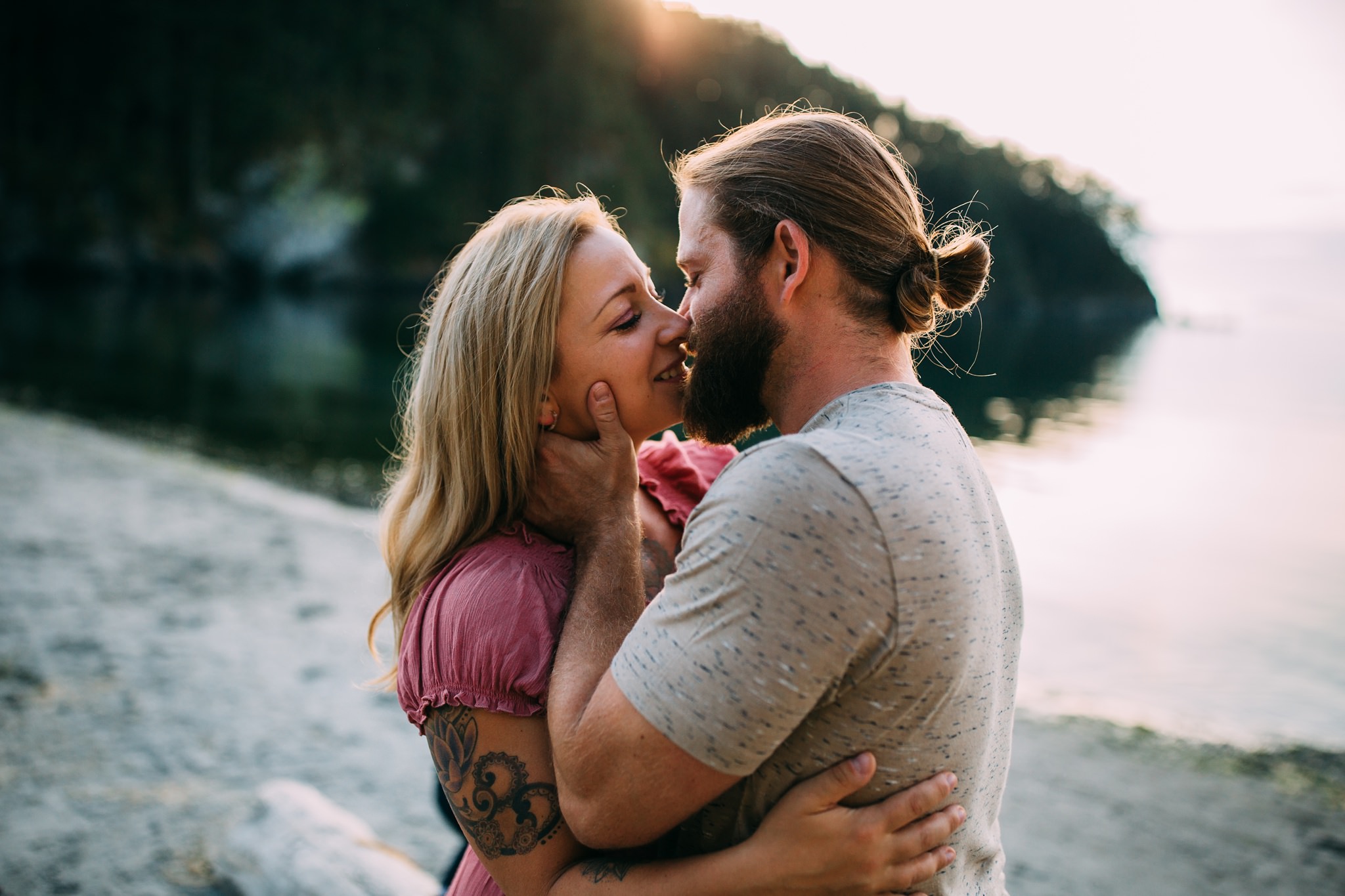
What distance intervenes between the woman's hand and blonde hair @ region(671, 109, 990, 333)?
0.96 m

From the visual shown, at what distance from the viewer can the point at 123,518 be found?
11.3m

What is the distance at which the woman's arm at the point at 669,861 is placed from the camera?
5.69 ft

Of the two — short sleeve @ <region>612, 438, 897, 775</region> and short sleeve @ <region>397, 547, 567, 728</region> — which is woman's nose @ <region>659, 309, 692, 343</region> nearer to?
short sleeve @ <region>397, 547, 567, 728</region>

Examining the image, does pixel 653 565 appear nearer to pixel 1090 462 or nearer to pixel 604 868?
pixel 604 868

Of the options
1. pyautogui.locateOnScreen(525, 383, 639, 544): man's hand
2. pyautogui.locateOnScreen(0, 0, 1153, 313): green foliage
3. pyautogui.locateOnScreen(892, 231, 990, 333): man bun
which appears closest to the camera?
pyautogui.locateOnScreen(892, 231, 990, 333): man bun

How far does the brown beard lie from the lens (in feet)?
7.16

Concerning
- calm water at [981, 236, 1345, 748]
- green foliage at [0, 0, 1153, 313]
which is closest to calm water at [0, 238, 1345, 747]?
calm water at [981, 236, 1345, 748]

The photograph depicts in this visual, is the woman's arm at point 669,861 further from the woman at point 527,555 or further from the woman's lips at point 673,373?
the woman's lips at point 673,373

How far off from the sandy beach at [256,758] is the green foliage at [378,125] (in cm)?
3824

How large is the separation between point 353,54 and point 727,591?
7342cm

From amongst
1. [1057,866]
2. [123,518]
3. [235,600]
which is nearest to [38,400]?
[123,518]

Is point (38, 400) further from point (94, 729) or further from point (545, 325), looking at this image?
point (545, 325)

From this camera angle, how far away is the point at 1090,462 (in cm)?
2356

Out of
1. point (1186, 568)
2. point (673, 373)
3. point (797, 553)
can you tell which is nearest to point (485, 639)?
point (797, 553)
